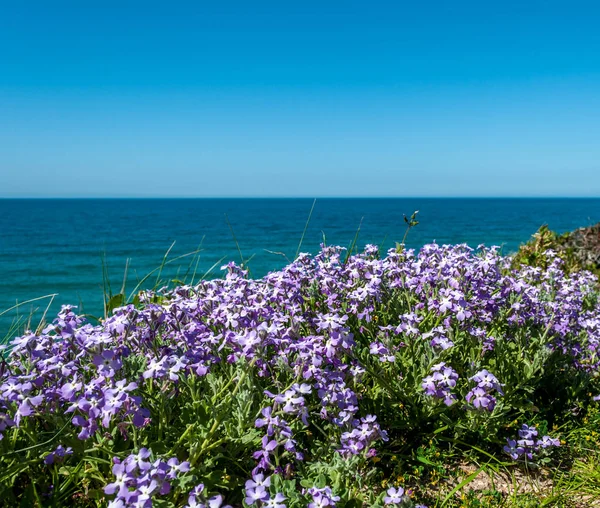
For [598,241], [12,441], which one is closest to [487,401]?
[12,441]

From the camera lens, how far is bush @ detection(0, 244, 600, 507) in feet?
8.23

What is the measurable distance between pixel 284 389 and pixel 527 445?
6.21 ft

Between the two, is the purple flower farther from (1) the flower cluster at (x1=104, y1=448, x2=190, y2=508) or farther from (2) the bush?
(1) the flower cluster at (x1=104, y1=448, x2=190, y2=508)

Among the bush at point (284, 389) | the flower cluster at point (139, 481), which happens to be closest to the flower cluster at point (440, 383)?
the bush at point (284, 389)

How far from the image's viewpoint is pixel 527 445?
11.4 feet

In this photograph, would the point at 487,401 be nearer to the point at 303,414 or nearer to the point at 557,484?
the point at 557,484

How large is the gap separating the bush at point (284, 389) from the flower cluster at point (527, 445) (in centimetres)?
1

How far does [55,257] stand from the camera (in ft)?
148

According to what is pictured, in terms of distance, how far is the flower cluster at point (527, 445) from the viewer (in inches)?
135

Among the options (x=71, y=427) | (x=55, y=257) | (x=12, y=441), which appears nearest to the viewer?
(x=12, y=441)

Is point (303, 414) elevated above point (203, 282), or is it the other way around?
point (203, 282)

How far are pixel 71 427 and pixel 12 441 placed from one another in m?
0.30

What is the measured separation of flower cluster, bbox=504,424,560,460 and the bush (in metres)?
0.01

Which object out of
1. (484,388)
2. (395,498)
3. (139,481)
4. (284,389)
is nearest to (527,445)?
(484,388)
